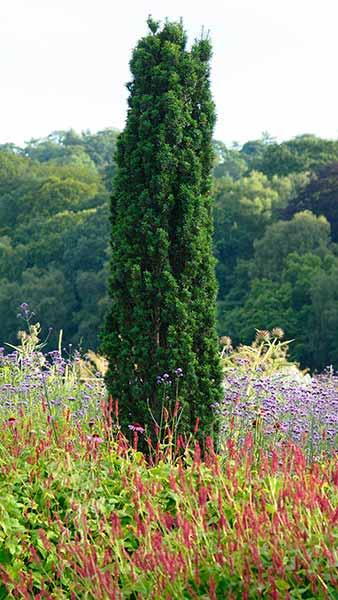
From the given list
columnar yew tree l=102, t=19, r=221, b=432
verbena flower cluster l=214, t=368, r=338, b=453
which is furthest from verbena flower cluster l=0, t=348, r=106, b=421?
verbena flower cluster l=214, t=368, r=338, b=453

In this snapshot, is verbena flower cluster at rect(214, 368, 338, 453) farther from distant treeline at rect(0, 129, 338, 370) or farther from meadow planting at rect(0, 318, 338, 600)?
distant treeline at rect(0, 129, 338, 370)

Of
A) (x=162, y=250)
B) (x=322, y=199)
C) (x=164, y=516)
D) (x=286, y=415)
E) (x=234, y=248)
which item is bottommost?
(x=286, y=415)

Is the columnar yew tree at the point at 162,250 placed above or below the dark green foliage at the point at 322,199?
below

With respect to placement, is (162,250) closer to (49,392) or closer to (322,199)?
(49,392)

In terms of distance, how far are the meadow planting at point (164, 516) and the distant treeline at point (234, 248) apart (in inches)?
906

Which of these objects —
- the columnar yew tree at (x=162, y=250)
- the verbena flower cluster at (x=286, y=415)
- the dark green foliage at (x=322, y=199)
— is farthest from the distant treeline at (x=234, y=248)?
the columnar yew tree at (x=162, y=250)

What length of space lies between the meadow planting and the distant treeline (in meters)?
23.0

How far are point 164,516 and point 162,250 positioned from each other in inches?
104

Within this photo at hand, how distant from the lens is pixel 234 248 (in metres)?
38.4

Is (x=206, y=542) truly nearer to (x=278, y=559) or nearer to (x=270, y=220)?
(x=278, y=559)

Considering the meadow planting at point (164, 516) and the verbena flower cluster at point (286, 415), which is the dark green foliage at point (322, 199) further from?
the meadow planting at point (164, 516)

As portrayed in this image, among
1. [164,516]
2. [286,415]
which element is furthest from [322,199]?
[164,516]

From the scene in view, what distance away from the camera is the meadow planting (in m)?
3.66

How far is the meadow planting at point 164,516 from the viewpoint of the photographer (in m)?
3.66
